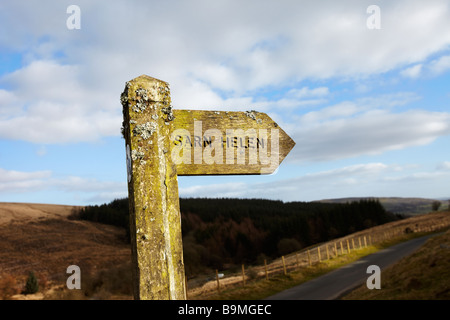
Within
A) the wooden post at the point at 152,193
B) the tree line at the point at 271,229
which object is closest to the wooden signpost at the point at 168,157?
the wooden post at the point at 152,193

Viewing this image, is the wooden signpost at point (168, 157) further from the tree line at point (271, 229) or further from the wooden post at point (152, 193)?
the tree line at point (271, 229)

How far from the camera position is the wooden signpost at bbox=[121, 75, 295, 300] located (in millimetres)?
2004

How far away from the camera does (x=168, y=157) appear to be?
7.13 ft

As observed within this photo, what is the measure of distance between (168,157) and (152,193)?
268 millimetres

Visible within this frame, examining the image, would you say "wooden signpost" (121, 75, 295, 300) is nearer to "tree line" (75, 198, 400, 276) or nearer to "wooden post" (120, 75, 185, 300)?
"wooden post" (120, 75, 185, 300)

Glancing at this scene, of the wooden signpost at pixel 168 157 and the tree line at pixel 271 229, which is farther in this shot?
the tree line at pixel 271 229

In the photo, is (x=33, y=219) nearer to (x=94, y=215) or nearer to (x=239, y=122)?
(x=94, y=215)

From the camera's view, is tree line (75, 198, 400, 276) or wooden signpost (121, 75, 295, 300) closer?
wooden signpost (121, 75, 295, 300)

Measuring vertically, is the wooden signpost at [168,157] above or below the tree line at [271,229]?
above

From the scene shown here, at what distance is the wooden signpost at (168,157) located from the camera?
A: 200 cm

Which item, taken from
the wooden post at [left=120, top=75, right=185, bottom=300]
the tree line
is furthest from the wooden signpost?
the tree line

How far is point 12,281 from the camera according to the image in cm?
2291
